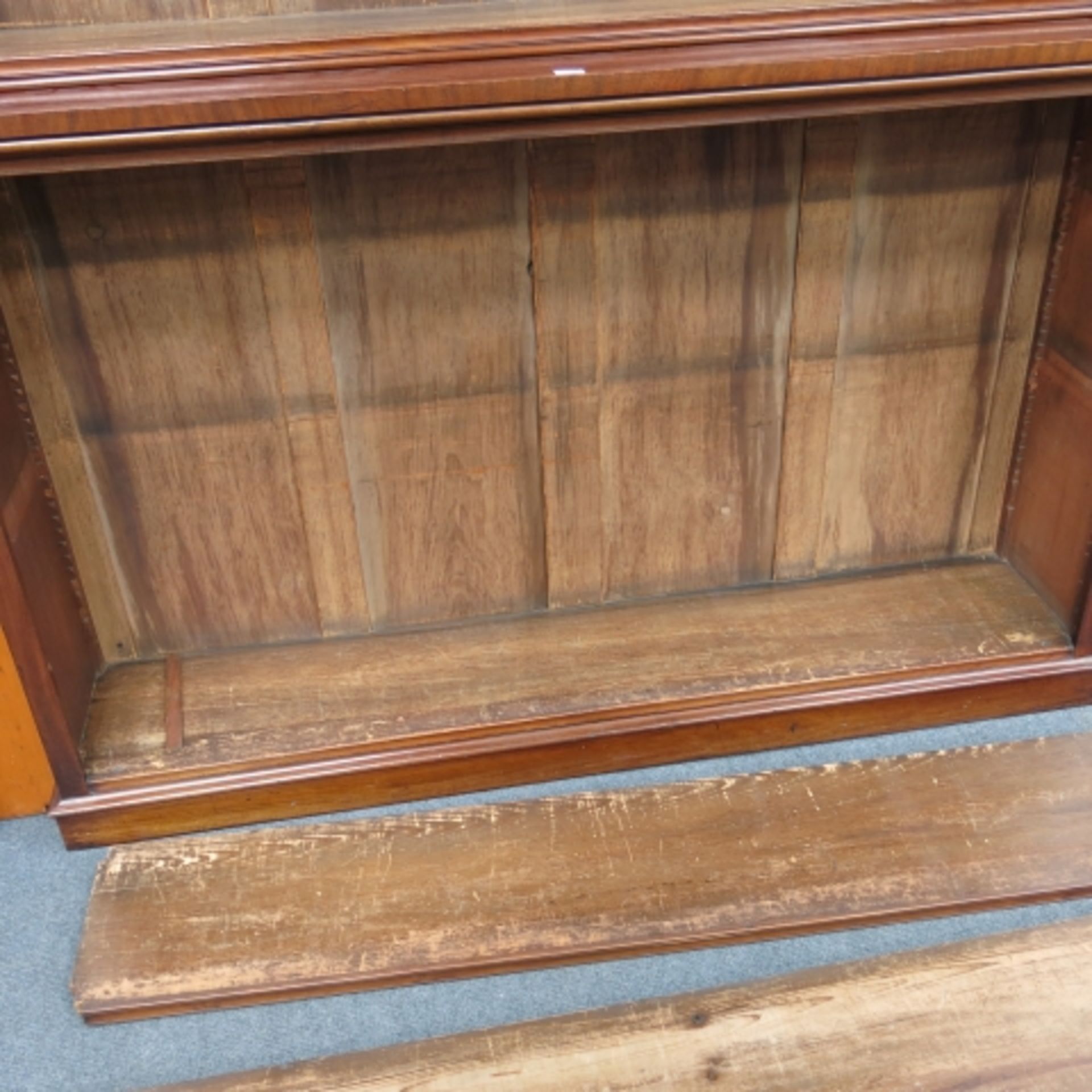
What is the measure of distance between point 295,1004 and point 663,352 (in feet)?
3.33

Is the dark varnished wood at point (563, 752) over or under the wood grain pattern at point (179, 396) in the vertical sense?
under

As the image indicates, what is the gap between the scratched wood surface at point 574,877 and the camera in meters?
1.44

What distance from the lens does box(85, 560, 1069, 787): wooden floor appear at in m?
1.65

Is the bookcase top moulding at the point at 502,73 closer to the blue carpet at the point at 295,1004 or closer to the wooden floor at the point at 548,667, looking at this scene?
the wooden floor at the point at 548,667

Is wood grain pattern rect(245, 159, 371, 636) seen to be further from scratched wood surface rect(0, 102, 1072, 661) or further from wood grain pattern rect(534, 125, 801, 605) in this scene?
wood grain pattern rect(534, 125, 801, 605)

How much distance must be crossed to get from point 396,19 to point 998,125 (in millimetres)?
853

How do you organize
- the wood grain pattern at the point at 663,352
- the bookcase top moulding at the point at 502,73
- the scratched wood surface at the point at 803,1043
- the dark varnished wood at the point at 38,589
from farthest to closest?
the wood grain pattern at the point at 663,352 < the dark varnished wood at the point at 38,589 < the scratched wood surface at the point at 803,1043 < the bookcase top moulding at the point at 502,73

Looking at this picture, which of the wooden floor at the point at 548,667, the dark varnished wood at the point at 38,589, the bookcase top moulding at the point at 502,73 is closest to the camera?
the bookcase top moulding at the point at 502,73

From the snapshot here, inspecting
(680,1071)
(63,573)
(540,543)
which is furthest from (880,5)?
(63,573)

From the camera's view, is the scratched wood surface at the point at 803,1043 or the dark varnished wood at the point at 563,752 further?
the dark varnished wood at the point at 563,752

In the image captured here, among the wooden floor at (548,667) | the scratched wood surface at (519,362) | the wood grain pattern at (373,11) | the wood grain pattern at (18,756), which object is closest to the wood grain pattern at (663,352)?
the scratched wood surface at (519,362)

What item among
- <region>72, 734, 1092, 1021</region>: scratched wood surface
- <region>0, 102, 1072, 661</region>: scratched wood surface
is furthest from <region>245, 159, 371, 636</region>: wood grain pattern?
<region>72, 734, 1092, 1021</region>: scratched wood surface

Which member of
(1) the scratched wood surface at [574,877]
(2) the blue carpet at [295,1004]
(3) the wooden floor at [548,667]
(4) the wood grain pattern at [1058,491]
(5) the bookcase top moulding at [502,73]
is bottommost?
(2) the blue carpet at [295,1004]

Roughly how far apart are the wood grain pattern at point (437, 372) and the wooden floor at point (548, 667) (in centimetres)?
11
